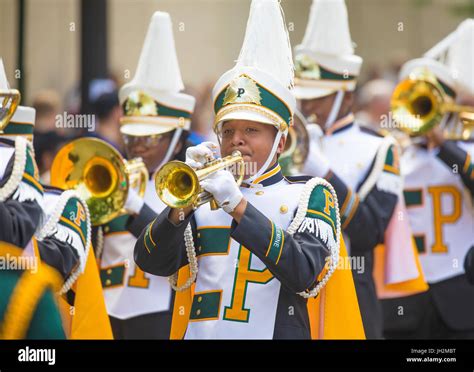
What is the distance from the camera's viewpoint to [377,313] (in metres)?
8.30

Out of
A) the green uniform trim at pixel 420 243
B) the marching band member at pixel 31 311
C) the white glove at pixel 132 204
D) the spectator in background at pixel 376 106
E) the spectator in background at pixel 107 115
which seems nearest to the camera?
the marching band member at pixel 31 311

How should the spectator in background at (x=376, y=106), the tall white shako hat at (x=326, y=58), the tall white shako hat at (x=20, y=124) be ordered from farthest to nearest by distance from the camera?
the spectator in background at (x=376, y=106) < the tall white shako hat at (x=326, y=58) < the tall white shako hat at (x=20, y=124)

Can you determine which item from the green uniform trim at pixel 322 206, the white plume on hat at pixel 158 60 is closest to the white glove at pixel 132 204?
the white plume on hat at pixel 158 60

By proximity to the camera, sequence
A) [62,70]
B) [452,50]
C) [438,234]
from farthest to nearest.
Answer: [62,70], [452,50], [438,234]

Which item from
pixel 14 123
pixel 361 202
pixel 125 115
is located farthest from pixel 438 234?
pixel 14 123

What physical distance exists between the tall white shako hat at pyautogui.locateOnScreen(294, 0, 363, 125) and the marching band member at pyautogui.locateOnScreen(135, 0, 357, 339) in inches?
102

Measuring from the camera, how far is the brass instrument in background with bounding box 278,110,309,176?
26.1 feet

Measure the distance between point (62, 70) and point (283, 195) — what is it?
8428 millimetres

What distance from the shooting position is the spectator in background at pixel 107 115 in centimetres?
1005

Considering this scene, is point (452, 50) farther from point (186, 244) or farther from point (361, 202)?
point (186, 244)

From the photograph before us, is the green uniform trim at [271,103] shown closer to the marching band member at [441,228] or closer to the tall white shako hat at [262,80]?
the tall white shako hat at [262,80]

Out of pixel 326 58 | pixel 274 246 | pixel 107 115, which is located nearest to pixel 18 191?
pixel 274 246

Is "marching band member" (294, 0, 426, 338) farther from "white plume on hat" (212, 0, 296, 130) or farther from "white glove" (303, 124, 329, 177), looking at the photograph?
"white plume on hat" (212, 0, 296, 130)

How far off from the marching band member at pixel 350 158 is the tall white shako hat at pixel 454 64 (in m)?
0.76
